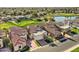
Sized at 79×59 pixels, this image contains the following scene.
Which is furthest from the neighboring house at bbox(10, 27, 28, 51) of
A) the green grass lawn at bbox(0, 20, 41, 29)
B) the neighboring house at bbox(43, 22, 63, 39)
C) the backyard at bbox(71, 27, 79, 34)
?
the backyard at bbox(71, 27, 79, 34)

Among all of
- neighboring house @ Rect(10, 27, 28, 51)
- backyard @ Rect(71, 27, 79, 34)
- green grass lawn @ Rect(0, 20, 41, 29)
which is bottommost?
neighboring house @ Rect(10, 27, 28, 51)

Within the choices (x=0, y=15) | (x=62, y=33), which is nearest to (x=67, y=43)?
(x=62, y=33)

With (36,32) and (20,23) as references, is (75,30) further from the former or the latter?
(20,23)

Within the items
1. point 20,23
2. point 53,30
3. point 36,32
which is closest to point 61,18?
point 53,30

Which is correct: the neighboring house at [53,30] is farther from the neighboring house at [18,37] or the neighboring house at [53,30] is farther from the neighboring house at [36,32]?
the neighboring house at [18,37]

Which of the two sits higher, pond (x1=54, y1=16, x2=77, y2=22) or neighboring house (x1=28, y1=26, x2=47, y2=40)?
pond (x1=54, y1=16, x2=77, y2=22)

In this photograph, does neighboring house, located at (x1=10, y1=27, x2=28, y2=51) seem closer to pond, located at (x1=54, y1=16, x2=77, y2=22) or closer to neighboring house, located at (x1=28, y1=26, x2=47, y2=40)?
neighboring house, located at (x1=28, y1=26, x2=47, y2=40)
